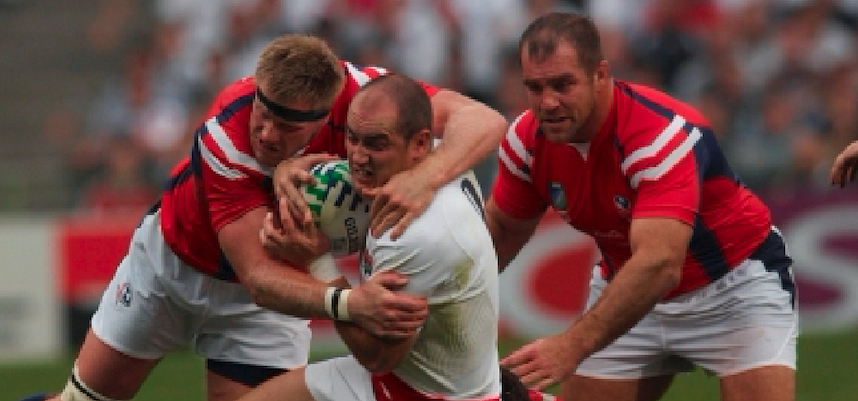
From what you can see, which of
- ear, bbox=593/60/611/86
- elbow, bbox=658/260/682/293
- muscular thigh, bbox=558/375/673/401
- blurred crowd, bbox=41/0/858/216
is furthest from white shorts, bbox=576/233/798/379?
blurred crowd, bbox=41/0/858/216

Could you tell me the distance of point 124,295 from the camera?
7980 millimetres

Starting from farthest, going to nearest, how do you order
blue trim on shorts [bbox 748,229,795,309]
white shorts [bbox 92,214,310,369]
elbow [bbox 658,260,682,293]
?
1. white shorts [bbox 92,214,310,369]
2. blue trim on shorts [bbox 748,229,795,309]
3. elbow [bbox 658,260,682,293]

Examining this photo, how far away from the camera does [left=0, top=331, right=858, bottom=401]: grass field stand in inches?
447

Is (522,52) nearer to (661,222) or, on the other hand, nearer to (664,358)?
(661,222)

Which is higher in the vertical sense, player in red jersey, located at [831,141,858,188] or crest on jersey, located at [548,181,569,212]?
player in red jersey, located at [831,141,858,188]

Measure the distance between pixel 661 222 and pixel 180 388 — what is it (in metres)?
6.19

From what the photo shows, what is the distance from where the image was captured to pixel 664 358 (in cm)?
768

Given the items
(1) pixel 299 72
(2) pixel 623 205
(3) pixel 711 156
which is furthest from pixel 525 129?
(1) pixel 299 72

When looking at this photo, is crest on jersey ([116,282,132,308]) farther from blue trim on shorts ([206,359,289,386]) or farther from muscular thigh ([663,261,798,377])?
muscular thigh ([663,261,798,377])

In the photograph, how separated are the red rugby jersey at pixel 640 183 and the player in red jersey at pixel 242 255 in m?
0.44

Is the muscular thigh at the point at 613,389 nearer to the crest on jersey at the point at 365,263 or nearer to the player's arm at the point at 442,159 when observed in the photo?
the player's arm at the point at 442,159

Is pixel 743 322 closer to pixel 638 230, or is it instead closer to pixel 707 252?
pixel 707 252

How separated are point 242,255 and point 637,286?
1.59 meters

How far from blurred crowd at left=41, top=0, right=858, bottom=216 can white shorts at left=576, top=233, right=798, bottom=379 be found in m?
6.44
